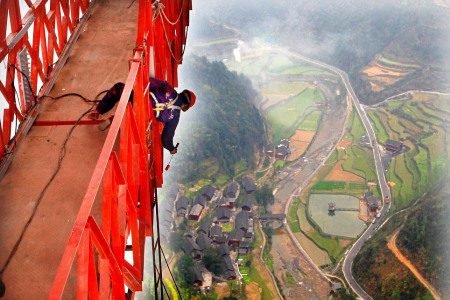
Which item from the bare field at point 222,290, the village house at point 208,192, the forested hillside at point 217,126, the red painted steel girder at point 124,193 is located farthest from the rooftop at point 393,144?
the red painted steel girder at point 124,193

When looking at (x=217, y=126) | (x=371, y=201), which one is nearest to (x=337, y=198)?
(x=371, y=201)

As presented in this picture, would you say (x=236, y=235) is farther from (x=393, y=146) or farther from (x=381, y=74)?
(x=381, y=74)

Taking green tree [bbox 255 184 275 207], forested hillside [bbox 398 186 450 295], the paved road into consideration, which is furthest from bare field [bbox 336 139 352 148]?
forested hillside [bbox 398 186 450 295]

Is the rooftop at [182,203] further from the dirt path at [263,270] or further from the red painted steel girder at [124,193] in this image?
the red painted steel girder at [124,193]

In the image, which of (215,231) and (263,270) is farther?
(215,231)

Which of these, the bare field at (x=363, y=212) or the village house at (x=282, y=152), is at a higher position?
the village house at (x=282, y=152)

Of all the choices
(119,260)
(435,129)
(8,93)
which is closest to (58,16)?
(8,93)
